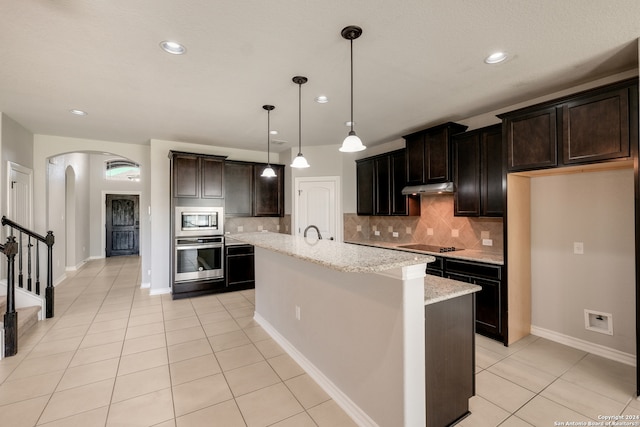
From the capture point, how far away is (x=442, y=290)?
1896 mm

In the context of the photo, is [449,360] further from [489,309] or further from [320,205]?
[320,205]

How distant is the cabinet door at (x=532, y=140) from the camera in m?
2.75

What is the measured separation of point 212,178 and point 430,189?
363 cm

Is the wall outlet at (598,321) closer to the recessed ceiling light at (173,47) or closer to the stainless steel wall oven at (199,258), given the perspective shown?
the recessed ceiling light at (173,47)

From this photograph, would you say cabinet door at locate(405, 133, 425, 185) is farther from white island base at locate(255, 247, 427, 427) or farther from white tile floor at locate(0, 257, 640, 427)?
white island base at locate(255, 247, 427, 427)

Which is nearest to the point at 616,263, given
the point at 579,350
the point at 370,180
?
the point at 579,350

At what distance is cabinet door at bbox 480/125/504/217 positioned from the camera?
10.8ft

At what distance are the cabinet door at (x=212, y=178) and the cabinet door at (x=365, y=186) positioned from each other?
8.26 ft

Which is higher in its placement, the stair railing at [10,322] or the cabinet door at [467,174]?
the cabinet door at [467,174]

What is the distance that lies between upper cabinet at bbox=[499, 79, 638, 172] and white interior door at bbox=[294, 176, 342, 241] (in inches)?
117

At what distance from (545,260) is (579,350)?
0.92 meters

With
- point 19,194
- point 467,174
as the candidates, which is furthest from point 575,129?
point 19,194

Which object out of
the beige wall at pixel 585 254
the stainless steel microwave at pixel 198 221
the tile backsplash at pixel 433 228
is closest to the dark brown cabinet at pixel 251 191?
the stainless steel microwave at pixel 198 221

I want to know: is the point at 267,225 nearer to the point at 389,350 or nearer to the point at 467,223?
the point at 467,223
